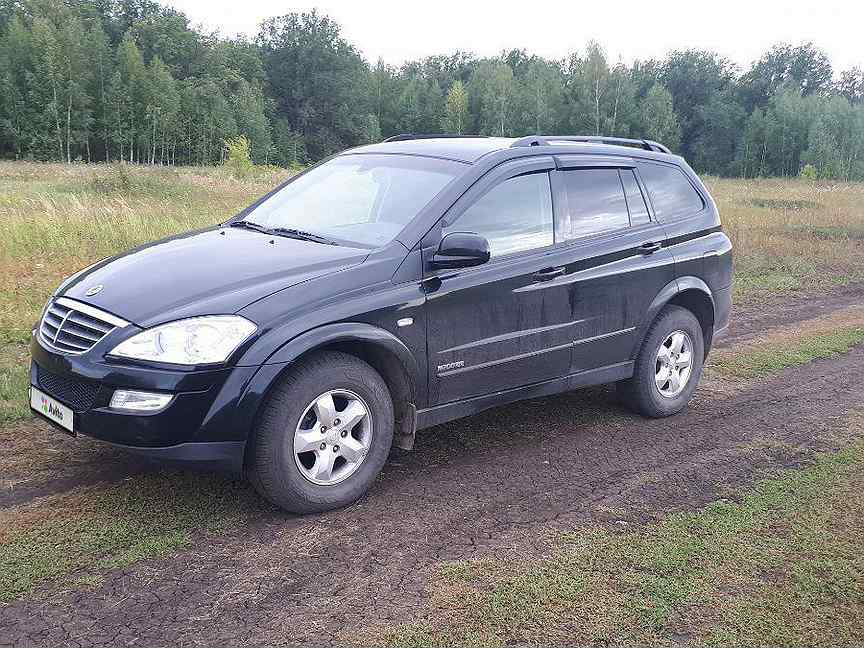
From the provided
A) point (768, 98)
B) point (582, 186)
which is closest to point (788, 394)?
point (582, 186)

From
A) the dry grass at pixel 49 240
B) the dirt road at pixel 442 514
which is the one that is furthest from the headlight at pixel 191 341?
the dry grass at pixel 49 240

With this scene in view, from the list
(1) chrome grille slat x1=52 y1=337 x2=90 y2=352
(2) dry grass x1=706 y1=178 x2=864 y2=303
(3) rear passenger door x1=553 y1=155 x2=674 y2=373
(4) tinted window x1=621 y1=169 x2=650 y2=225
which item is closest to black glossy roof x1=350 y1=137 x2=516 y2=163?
(3) rear passenger door x1=553 y1=155 x2=674 y2=373

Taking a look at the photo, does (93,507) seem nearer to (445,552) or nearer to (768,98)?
(445,552)

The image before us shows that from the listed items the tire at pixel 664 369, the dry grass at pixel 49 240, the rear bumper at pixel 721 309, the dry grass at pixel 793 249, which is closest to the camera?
the tire at pixel 664 369

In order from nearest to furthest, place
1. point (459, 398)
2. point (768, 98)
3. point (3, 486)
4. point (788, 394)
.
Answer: point (3, 486)
point (459, 398)
point (788, 394)
point (768, 98)

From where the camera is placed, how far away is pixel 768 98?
9762cm

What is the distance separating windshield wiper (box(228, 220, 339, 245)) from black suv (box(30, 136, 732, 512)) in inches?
0.6

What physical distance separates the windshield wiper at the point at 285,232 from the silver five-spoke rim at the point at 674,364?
263cm

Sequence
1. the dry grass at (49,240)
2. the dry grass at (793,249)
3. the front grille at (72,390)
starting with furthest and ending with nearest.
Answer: the dry grass at (793,249)
the dry grass at (49,240)
the front grille at (72,390)

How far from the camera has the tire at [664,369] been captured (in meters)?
5.81

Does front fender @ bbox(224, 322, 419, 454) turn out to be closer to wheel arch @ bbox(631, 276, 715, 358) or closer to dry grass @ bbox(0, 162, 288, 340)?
wheel arch @ bbox(631, 276, 715, 358)

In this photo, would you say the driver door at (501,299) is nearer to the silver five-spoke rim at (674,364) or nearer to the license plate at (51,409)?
the silver five-spoke rim at (674,364)

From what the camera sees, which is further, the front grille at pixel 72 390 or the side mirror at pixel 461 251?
the side mirror at pixel 461 251

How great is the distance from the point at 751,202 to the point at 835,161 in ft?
Result: 163
